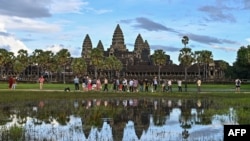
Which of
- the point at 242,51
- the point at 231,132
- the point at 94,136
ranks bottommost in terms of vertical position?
the point at 94,136

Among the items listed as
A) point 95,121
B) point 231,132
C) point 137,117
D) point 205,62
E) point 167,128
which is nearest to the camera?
point 231,132

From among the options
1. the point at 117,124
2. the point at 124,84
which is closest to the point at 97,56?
the point at 124,84

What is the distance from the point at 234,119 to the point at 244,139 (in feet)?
42.9

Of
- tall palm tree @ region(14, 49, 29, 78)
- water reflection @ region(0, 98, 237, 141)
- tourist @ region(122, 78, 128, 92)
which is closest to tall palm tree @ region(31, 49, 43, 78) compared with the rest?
tall palm tree @ region(14, 49, 29, 78)

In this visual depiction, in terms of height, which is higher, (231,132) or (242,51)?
(242,51)

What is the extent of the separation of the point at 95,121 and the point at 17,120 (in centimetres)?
420

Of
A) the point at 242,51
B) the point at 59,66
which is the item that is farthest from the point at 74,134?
the point at 59,66

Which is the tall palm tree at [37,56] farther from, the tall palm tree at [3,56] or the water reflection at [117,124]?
the water reflection at [117,124]

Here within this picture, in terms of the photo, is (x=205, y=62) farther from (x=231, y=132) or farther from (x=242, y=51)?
(x=231, y=132)

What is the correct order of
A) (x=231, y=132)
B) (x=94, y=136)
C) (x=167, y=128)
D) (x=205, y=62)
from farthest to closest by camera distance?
(x=205, y=62)
(x=167, y=128)
(x=94, y=136)
(x=231, y=132)

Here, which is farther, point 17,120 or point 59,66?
point 59,66

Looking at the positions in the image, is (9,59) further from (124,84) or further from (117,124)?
(117,124)

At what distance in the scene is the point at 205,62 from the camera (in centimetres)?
15500

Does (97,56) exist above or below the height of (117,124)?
above
